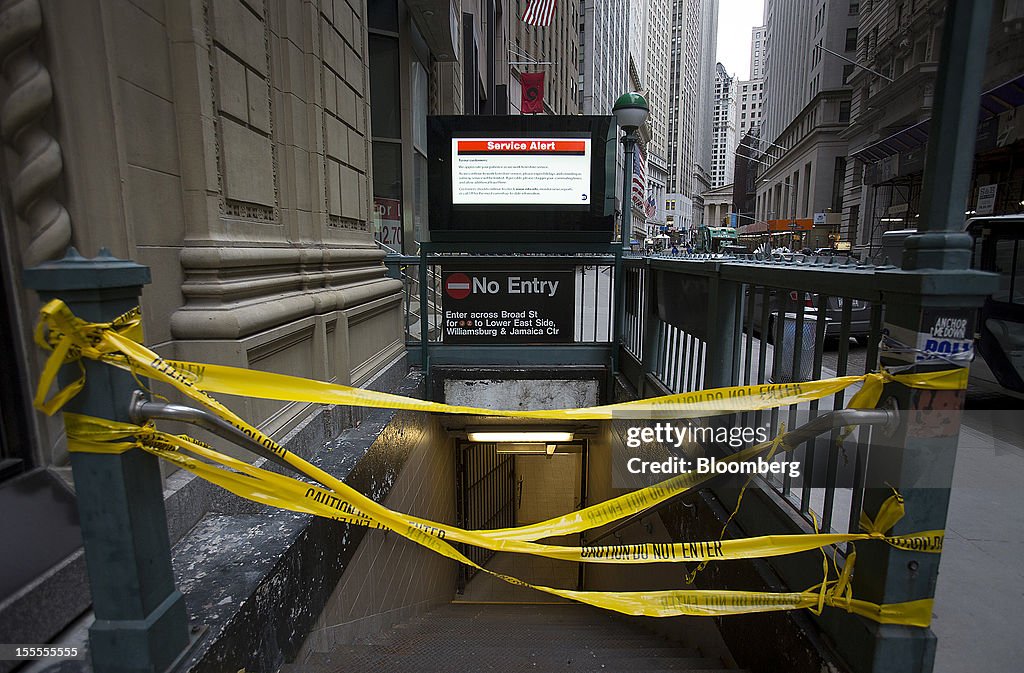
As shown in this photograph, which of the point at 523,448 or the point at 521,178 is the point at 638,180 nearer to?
the point at 523,448

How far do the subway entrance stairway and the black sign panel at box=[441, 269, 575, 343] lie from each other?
334cm

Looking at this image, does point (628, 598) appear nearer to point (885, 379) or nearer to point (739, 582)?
point (739, 582)

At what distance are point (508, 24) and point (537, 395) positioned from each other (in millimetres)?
29809

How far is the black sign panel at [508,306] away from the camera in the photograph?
22.8 ft

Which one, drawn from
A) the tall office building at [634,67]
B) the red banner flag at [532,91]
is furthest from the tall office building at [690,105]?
the red banner flag at [532,91]

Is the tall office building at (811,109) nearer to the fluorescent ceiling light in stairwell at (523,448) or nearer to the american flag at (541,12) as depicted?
the american flag at (541,12)

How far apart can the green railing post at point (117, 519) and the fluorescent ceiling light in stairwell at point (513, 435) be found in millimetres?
6693

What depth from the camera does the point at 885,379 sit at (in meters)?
1.96

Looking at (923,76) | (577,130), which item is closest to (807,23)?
(923,76)

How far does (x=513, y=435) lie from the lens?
28.4ft

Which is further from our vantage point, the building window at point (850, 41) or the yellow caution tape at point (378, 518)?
the building window at point (850, 41)

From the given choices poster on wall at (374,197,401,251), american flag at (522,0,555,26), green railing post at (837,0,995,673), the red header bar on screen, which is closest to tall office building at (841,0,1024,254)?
the red header bar on screen

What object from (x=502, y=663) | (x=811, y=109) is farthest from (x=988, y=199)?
(x=811, y=109)

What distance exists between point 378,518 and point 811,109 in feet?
239
